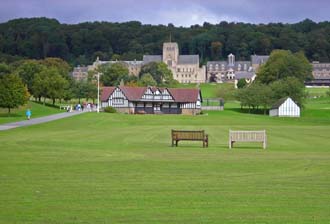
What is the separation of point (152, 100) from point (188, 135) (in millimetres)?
84868

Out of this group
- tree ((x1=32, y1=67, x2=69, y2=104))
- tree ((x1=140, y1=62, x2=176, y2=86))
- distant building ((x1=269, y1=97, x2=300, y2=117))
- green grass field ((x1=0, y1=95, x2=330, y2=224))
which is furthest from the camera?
tree ((x1=140, y1=62, x2=176, y2=86))

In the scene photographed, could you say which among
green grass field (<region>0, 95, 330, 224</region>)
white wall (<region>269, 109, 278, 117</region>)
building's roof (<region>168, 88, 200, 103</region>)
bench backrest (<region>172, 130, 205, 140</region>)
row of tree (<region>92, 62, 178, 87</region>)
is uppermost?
row of tree (<region>92, 62, 178, 87</region>)

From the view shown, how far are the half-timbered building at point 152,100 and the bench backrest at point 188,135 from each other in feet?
271

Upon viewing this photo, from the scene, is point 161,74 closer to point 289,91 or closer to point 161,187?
point 289,91

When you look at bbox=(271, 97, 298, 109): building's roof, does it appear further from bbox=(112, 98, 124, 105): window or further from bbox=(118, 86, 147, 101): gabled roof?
bbox=(112, 98, 124, 105): window

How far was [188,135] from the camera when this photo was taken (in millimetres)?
31953

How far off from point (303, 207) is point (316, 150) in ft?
55.1

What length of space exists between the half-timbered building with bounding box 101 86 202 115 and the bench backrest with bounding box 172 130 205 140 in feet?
271

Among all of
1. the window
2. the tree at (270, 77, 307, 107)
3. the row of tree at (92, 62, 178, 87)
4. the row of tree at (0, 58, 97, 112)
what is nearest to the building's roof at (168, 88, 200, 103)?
the window

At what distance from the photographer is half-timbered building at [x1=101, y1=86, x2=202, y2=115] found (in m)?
115

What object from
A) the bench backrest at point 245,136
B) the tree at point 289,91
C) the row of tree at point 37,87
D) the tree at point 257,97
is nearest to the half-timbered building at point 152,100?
the tree at point 257,97

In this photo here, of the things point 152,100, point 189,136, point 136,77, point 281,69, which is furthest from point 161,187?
point 136,77

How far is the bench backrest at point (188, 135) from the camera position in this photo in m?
31.5

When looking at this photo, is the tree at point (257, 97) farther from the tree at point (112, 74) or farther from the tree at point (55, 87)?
the tree at point (112, 74)
